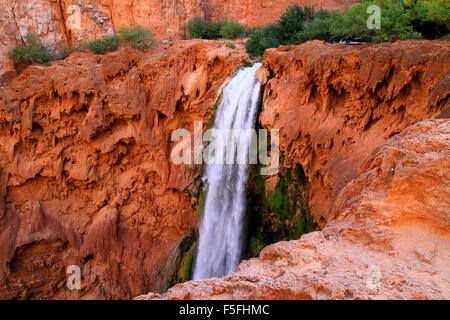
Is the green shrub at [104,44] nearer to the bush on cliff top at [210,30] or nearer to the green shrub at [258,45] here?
the bush on cliff top at [210,30]

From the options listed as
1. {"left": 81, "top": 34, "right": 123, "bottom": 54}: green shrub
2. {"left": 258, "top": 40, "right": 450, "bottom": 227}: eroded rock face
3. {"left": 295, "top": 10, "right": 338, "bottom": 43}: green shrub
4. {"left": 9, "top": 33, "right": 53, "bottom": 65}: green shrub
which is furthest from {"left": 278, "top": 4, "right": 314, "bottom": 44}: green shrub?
{"left": 9, "top": 33, "right": 53, "bottom": 65}: green shrub

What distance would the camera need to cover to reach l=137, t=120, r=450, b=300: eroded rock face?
2299mm

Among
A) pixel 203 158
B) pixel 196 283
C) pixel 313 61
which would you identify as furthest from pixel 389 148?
pixel 203 158

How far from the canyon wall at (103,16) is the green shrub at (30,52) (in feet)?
1.00

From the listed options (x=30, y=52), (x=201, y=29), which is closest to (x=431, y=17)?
(x=201, y=29)

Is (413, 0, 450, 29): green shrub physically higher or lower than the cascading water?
higher

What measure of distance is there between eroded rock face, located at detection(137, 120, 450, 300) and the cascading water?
666 centimetres

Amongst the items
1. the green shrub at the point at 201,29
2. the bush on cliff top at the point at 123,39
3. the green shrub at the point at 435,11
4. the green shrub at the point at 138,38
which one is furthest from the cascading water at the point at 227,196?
the green shrub at the point at 201,29

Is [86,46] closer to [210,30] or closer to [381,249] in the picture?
[210,30]

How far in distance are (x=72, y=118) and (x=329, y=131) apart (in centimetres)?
936

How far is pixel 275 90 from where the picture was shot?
9.46 meters

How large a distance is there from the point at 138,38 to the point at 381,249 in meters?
13.5

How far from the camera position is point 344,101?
7992 millimetres

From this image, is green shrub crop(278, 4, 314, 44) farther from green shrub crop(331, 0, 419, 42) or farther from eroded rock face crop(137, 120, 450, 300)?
eroded rock face crop(137, 120, 450, 300)
